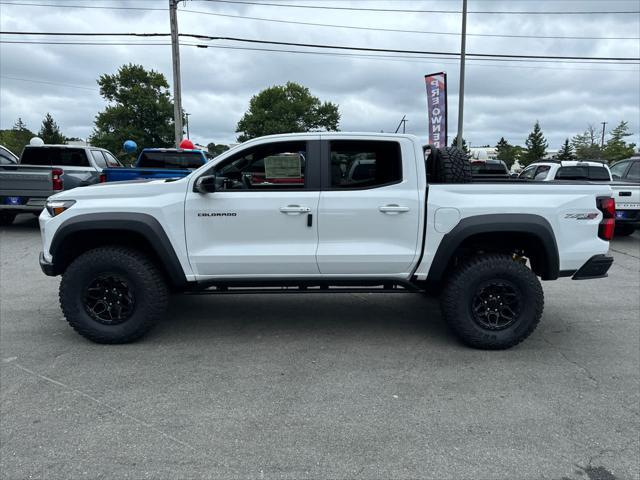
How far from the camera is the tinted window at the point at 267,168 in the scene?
4098 mm

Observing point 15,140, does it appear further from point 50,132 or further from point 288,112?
point 288,112

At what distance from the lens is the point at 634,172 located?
1101 cm

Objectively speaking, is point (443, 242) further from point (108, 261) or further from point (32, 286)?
point (32, 286)

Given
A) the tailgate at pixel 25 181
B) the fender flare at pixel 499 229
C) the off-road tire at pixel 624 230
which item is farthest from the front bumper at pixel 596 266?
the tailgate at pixel 25 181

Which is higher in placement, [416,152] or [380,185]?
[416,152]

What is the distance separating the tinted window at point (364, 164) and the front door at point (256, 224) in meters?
0.20

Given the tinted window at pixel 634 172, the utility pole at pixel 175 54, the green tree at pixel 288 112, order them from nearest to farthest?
the tinted window at pixel 634 172
the utility pole at pixel 175 54
the green tree at pixel 288 112

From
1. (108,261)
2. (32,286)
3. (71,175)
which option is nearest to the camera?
(108,261)

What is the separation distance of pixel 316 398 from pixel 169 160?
914 centimetres

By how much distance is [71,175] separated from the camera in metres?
10.0

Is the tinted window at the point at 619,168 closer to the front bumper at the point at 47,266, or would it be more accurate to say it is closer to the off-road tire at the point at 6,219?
the front bumper at the point at 47,266

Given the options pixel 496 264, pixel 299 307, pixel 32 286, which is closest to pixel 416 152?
pixel 496 264

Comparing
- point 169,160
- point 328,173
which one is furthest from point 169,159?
point 328,173

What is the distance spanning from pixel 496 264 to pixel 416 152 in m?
1.20
